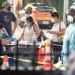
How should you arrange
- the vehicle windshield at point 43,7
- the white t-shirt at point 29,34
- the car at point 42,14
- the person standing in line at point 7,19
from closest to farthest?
the white t-shirt at point 29,34
the person standing in line at point 7,19
the car at point 42,14
the vehicle windshield at point 43,7

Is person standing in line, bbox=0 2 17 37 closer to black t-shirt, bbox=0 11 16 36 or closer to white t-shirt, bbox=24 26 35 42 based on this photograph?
black t-shirt, bbox=0 11 16 36

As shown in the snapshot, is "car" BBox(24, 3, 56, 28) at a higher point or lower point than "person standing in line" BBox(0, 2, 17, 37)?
lower

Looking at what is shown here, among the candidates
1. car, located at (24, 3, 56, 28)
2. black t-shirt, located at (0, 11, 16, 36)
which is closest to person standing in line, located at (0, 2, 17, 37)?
black t-shirt, located at (0, 11, 16, 36)

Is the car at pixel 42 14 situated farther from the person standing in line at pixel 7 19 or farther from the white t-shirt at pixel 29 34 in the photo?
the white t-shirt at pixel 29 34

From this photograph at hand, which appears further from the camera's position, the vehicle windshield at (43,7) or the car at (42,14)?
the vehicle windshield at (43,7)

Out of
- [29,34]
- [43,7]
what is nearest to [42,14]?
[43,7]

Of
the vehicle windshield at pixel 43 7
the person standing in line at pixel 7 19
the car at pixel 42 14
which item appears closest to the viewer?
the person standing in line at pixel 7 19

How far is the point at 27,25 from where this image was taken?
32.5 feet

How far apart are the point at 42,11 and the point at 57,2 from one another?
1.18 meters

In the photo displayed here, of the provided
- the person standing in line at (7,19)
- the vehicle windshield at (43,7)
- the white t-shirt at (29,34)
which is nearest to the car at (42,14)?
the vehicle windshield at (43,7)

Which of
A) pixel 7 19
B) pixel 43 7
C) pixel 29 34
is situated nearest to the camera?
pixel 29 34

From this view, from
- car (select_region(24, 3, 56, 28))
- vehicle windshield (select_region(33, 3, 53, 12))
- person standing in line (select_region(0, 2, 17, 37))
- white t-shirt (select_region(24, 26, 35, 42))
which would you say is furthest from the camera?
vehicle windshield (select_region(33, 3, 53, 12))

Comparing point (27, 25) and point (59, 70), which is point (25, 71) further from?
point (27, 25)

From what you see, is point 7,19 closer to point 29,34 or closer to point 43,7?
point 29,34
